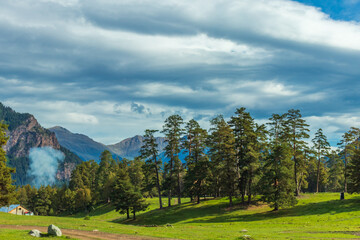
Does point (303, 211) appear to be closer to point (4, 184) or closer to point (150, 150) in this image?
point (150, 150)

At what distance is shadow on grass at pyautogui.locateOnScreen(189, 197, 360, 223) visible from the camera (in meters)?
53.7

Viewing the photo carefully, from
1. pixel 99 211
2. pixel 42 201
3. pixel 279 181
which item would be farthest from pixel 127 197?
pixel 42 201

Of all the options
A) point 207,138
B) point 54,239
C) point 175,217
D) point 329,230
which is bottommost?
point 175,217

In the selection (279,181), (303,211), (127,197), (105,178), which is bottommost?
(105,178)

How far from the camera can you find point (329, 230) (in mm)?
38125

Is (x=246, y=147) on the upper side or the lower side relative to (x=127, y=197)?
upper

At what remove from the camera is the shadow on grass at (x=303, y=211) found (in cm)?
5372

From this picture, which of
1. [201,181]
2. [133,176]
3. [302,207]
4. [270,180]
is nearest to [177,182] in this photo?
[201,181]

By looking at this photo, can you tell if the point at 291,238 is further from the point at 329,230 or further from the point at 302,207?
the point at 302,207

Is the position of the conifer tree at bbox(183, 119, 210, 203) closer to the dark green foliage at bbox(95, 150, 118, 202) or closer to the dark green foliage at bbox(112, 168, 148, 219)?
the dark green foliage at bbox(112, 168, 148, 219)

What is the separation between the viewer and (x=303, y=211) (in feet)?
183

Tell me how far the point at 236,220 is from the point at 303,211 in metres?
12.4

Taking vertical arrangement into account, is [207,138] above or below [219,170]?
above

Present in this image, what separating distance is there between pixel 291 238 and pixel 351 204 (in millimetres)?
31965
